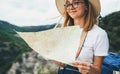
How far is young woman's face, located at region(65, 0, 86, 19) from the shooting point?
6.46ft

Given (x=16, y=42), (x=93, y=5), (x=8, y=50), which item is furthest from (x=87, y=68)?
(x=8, y=50)

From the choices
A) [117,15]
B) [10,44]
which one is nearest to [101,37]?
[117,15]

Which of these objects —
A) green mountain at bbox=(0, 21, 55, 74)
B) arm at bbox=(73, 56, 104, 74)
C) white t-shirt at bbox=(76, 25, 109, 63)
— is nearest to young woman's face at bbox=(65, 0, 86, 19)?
white t-shirt at bbox=(76, 25, 109, 63)

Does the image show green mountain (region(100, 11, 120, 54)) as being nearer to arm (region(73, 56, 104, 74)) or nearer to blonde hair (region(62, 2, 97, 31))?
blonde hair (region(62, 2, 97, 31))

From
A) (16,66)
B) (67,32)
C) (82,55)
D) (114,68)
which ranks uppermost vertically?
(67,32)

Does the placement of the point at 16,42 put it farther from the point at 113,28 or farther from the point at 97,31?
the point at 97,31

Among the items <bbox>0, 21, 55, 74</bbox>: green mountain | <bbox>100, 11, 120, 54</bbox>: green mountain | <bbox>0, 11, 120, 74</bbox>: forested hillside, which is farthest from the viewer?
<bbox>0, 21, 55, 74</bbox>: green mountain

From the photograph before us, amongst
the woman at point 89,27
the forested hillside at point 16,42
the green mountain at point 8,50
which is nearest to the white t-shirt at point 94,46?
the woman at point 89,27

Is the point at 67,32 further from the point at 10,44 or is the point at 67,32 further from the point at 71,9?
the point at 10,44

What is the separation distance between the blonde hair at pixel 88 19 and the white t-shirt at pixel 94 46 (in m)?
0.04

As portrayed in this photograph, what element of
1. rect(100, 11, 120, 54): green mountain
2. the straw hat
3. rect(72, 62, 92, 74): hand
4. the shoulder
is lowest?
rect(100, 11, 120, 54): green mountain

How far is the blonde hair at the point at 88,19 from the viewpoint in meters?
1.96

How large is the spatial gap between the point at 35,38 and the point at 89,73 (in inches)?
10.8

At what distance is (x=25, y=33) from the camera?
5.47ft
